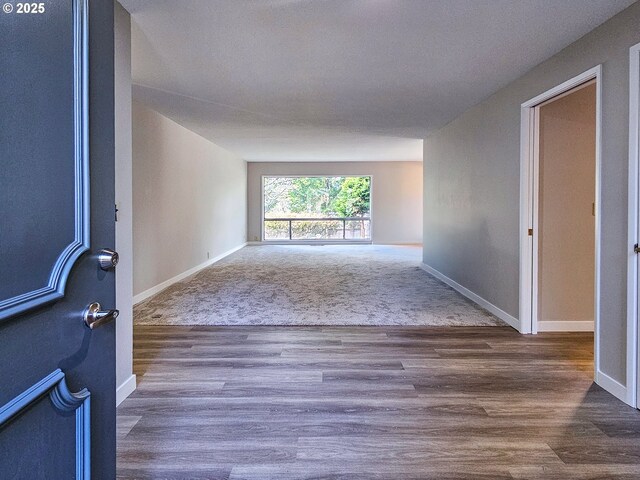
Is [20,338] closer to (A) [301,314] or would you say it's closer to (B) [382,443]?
(B) [382,443]

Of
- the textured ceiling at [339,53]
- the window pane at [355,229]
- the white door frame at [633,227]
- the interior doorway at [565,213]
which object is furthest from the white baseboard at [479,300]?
the window pane at [355,229]

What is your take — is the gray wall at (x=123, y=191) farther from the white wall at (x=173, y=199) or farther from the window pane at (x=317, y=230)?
the window pane at (x=317, y=230)

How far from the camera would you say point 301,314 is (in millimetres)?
4035

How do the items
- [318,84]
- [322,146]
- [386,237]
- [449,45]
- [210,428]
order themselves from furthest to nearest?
[386,237]
[322,146]
[318,84]
[449,45]
[210,428]

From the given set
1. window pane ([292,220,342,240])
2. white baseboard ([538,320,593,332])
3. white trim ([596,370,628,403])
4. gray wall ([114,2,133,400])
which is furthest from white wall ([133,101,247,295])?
white trim ([596,370,628,403])

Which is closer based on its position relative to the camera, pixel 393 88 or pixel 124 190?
pixel 124 190

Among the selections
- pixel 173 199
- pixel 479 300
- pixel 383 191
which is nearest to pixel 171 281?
pixel 173 199

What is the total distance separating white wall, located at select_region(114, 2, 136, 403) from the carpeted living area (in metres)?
1.45

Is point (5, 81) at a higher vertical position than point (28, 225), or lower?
higher

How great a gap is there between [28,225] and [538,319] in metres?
3.85

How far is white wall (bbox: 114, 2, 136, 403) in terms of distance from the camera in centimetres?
222

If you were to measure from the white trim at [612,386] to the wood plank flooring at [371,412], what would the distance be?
0.06 m

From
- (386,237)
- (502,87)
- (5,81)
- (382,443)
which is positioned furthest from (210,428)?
(386,237)

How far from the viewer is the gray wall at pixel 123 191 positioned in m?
2.22
